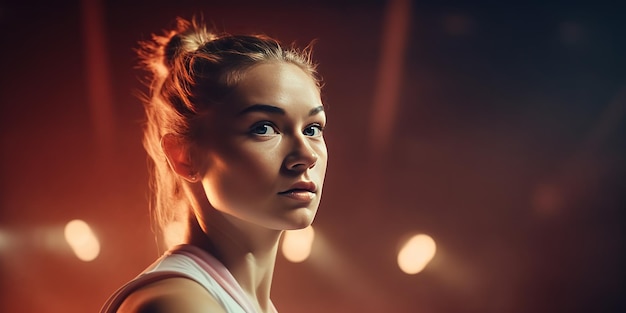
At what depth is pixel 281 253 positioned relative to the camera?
2.00 m

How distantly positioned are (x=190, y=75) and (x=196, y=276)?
0.94 ft

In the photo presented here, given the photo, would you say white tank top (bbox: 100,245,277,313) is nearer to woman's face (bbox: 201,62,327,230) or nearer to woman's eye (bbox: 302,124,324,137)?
woman's face (bbox: 201,62,327,230)

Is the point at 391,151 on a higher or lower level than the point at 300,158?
higher

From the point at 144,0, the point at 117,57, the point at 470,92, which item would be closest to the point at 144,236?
the point at 117,57

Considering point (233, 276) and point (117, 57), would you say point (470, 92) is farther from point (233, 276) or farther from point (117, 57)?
point (233, 276)

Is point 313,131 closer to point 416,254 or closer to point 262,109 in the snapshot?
point 262,109

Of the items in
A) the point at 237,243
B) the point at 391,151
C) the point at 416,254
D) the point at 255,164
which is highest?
the point at 391,151

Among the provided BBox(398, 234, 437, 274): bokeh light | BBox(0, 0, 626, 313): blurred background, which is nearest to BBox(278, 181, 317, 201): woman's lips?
BBox(0, 0, 626, 313): blurred background

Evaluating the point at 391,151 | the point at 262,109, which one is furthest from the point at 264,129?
the point at 391,151

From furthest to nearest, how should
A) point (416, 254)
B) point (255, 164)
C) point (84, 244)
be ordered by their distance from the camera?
point (416, 254) < point (84, 244) < point (255, 164)

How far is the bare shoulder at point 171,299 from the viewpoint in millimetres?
655

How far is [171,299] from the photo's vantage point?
66cm

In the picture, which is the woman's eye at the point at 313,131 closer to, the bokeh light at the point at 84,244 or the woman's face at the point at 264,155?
the woman's face at the point at 264,155

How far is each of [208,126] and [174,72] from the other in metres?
0.12
